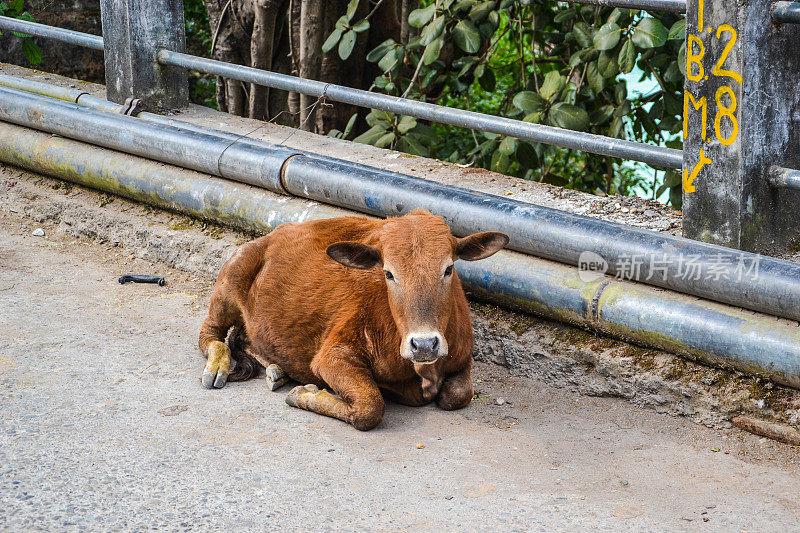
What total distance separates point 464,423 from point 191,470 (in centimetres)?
129

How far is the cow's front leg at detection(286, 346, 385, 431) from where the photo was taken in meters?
4.46

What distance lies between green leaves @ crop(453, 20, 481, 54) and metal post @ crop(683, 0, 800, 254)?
2.28 meters

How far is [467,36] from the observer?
6.88 metres

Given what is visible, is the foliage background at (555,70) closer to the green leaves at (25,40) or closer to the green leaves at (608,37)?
Result: the green leaves at (608,37)

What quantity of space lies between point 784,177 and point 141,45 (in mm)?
4800

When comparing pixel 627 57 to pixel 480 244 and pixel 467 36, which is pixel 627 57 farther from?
pixel 480 244

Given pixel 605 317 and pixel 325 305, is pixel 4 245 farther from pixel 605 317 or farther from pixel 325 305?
pixel 605 317

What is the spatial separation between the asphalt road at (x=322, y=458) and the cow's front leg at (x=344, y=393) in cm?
6

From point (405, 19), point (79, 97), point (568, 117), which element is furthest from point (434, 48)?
point (79, 97)

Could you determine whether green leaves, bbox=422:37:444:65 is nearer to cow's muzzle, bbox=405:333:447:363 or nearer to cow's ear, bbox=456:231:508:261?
cow's ear, bbox=456:231:508:261

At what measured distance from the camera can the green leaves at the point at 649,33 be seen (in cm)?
593

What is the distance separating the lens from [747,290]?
4457 millimetres

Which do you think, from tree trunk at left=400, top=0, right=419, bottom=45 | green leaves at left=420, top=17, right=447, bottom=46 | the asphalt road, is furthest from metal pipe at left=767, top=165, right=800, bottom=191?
tree trunk at left=400, top=0, right=419, bottom=45

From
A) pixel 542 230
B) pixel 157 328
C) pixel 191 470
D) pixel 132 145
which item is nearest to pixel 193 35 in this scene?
pixel 132 145
